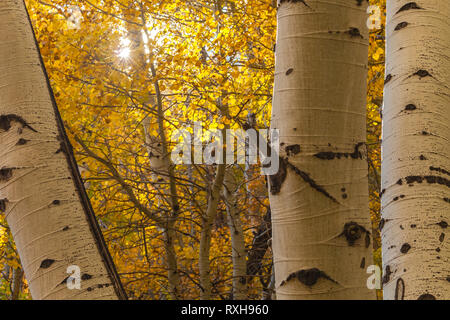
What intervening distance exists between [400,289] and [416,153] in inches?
16.4

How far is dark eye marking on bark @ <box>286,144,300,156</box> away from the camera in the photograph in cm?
114

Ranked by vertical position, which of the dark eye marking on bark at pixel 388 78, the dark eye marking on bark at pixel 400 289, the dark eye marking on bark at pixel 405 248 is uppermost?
the dark eye marking on bark at pixel 388 78

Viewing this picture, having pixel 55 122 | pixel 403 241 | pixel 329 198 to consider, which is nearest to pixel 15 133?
pixel 55 122

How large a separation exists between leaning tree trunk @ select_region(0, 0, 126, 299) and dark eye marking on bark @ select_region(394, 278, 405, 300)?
769mm

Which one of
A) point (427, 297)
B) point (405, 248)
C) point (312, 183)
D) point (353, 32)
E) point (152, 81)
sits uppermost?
point (152, 81)

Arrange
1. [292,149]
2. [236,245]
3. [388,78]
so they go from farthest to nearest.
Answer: [236,245] < [388,78] < [292,149]

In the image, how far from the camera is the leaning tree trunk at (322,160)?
110cm

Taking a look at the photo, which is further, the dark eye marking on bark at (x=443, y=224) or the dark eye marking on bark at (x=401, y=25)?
the dark eye marking on bark at (x=401, y=25)

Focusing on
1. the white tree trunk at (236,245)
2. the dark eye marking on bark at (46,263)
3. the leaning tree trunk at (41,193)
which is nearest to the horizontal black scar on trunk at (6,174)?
the leaning tree trunk at (41,193)

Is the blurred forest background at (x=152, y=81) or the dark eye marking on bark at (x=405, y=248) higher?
the blurred forest background at (x=152, y=81)

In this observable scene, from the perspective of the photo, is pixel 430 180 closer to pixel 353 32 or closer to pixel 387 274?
pixel 387 274

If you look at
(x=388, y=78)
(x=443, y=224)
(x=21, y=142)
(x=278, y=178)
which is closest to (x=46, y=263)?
(x=21, y=142)

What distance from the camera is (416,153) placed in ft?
4.34

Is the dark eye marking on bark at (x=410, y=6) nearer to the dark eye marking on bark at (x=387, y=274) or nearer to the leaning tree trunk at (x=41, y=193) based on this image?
the dark eye marking on bark at (x=387, y=274)
